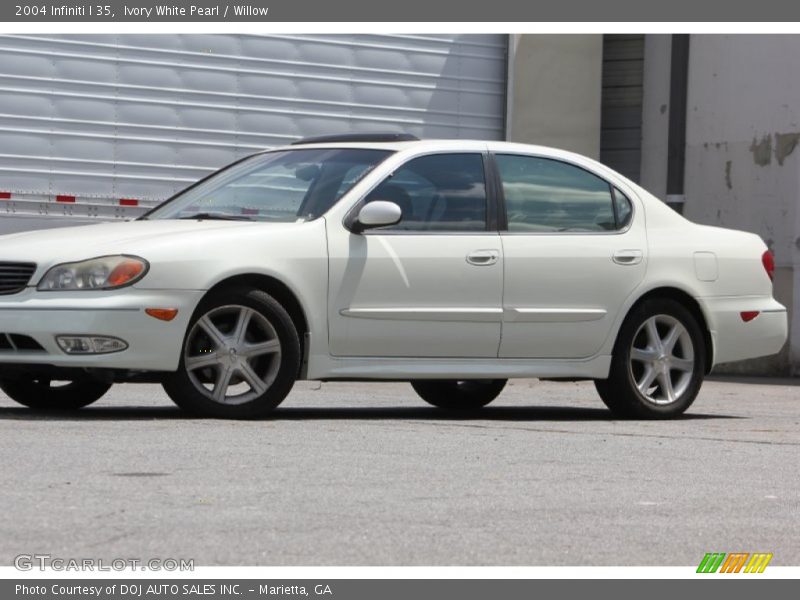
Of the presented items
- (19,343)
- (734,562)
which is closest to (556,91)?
(19,343)

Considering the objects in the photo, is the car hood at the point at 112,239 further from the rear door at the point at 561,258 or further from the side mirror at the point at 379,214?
the rear door at the point at 561,258

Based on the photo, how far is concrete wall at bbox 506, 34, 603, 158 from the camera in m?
18.9

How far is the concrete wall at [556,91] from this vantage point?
18922 millimetres

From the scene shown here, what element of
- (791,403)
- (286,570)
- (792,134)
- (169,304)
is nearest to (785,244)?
(792,134)

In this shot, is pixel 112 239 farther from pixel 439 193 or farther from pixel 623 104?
pixel 623 104

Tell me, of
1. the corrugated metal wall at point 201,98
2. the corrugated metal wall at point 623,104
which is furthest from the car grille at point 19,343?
the corrugated metal wall at point 623,104

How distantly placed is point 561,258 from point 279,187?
5.13 ft

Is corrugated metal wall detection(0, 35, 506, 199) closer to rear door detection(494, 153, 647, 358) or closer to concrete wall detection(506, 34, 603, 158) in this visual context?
concrete wall detection(506, 34, 603, 158)

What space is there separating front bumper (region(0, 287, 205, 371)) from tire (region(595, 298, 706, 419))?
8.77 feet

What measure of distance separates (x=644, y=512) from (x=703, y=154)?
12.9 m

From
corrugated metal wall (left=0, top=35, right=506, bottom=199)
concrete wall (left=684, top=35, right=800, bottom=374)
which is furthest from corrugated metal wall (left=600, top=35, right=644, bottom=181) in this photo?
corrugated metal wall (left=0, top=35, right=506, bottom=199)

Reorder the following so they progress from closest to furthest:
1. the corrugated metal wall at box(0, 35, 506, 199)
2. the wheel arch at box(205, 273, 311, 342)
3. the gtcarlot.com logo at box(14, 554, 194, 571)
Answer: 1. the gtcarlot.com logo at box(14, 554, 194, 571)
2. the wheel arch at box(205, 273, 311, 342)
3. the corrugated metal wall at box(0, 35, 506, 199)

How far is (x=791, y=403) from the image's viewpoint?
13.5 meters
